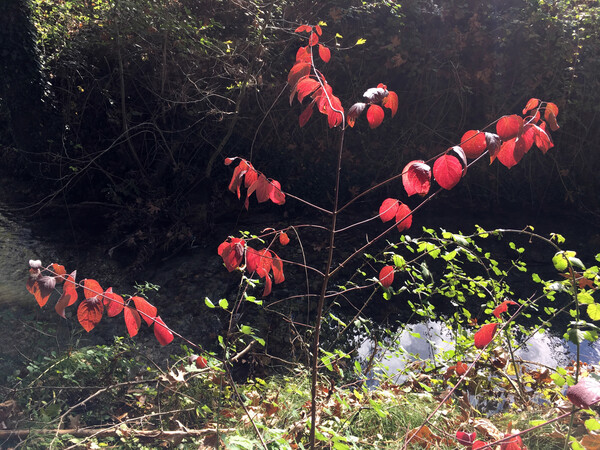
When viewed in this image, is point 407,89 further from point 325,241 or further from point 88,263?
point 88,263

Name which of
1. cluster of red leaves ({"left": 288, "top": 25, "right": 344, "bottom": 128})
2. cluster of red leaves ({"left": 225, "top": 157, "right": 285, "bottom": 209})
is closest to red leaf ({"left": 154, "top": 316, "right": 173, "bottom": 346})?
cluster of red leaves ({"left": 225, "top": 157, "right": 285, "bottom": 209})

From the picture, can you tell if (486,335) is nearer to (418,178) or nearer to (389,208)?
(389,208)

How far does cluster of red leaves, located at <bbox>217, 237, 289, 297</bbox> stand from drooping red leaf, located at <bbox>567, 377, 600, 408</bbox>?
842 millimetres

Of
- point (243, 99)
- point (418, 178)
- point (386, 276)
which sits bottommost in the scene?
point (386, 276)

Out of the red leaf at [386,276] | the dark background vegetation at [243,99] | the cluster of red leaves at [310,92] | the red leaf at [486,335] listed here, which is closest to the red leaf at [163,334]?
the cluster of red leaves at [310,92]

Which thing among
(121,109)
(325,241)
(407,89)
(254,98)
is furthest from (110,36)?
(407,89)

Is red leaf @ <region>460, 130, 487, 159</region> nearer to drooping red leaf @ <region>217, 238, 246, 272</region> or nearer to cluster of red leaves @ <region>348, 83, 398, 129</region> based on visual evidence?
cluster of red leaves @ <region>348, 83, 398, 129</region>

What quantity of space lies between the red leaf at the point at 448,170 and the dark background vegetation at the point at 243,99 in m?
3.18

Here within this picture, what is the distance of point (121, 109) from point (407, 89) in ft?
11.1

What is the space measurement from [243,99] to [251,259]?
3.51 m

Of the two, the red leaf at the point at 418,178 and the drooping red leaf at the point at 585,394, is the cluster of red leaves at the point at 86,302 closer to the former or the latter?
the red leaf at the point at 418,178

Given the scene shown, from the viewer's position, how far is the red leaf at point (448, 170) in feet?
3.47

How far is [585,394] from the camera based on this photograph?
2.78ft

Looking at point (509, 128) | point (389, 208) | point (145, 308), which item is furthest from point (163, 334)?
point (509, 128)
